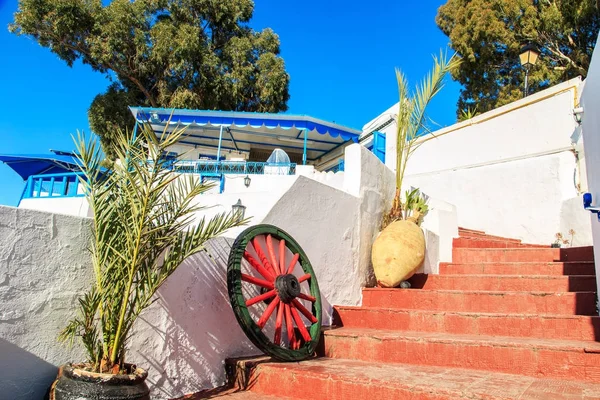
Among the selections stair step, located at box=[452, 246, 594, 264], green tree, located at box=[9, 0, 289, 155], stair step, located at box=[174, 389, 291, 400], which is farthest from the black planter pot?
green tree, located at box=[9, 0, 289, 155]

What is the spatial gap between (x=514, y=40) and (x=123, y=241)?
557 inches

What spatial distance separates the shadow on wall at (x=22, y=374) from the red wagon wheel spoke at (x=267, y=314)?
50.3 inches

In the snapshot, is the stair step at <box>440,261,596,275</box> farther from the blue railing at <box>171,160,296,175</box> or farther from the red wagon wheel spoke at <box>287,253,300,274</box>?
the blue railing at <box>171,160,296,175</box>

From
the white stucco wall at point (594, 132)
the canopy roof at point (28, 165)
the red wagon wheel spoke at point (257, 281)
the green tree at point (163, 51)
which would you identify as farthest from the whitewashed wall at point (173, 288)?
the green tree at point (163, 51)

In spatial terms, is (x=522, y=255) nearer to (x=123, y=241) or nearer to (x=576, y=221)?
(x=576, y=221)

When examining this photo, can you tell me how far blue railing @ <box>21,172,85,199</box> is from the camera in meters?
9.47

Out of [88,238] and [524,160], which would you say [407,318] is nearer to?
[88,238]

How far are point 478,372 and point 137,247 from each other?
2.28 metres

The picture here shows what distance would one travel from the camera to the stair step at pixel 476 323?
2.96m

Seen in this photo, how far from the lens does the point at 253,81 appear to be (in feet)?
54.7

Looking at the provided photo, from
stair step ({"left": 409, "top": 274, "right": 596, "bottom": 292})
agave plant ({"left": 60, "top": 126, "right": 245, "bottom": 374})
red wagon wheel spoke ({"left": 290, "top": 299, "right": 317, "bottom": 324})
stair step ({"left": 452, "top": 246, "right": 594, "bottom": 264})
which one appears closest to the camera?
agave plant ({"left": 60, "top": 126, "right": 245, "bottom": 374})

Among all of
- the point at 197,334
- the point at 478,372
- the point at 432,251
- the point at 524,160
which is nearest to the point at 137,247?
the point at 197,334

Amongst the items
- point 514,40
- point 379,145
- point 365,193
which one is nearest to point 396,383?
point 365,193

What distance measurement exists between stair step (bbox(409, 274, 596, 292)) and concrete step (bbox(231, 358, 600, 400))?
1.53 m
